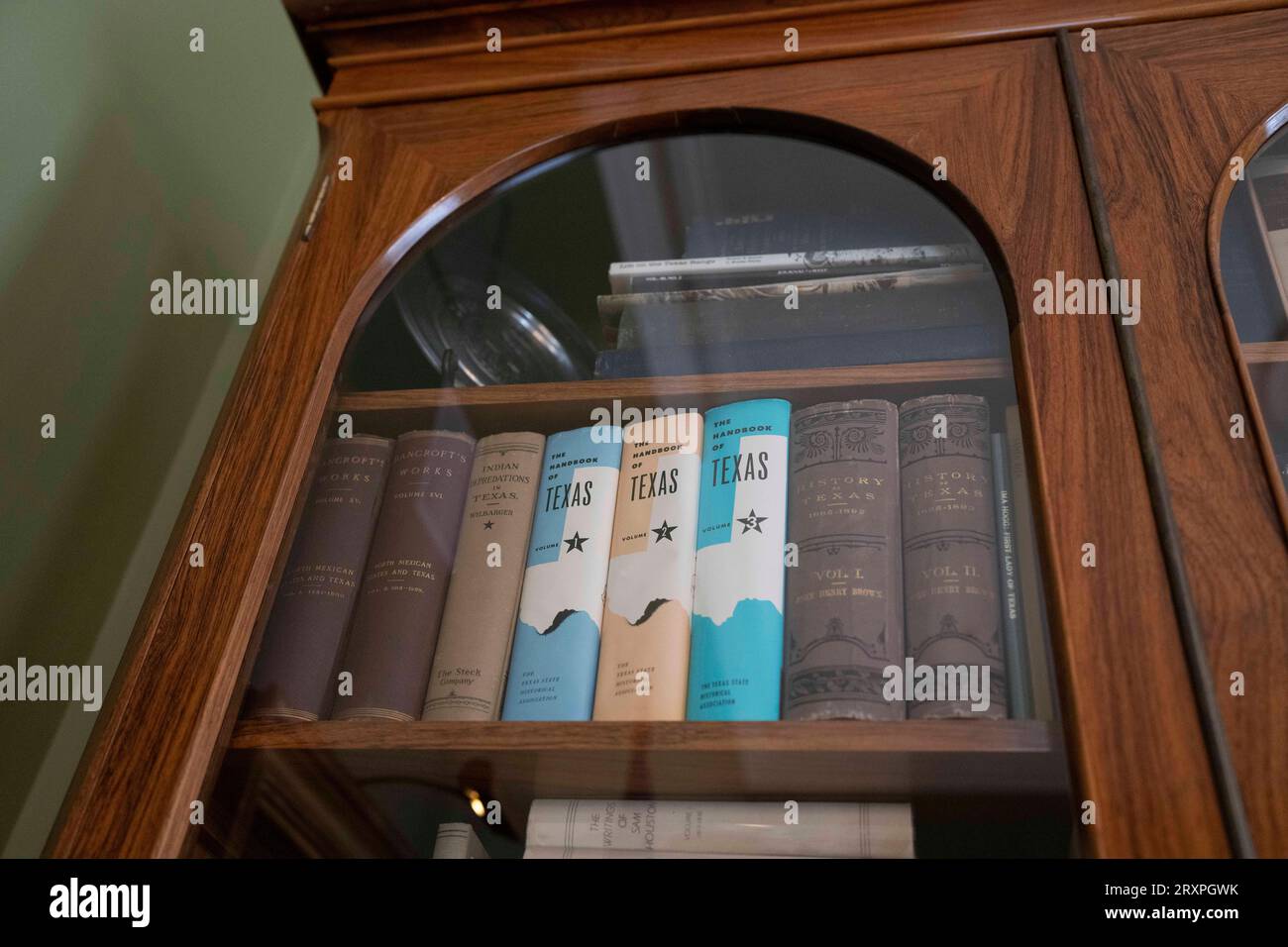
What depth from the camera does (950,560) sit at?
672 mm

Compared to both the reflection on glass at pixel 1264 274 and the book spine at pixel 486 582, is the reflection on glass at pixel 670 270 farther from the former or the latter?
the reflection on glass at pixel 1264 274

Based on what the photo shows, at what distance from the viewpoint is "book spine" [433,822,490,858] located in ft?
2.11

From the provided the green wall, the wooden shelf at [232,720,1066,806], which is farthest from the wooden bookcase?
the green wall

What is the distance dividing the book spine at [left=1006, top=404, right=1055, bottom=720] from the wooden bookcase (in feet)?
0.04

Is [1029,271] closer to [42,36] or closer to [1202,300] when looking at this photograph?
[1202,300]

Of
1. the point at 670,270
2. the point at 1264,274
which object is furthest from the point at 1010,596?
the point at 670,270

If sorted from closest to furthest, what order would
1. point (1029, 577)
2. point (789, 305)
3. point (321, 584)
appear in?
1. point (1029, 577)
2. point (321, 584)
3. point (789, 305)

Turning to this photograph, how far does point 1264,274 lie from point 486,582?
21.8 inches

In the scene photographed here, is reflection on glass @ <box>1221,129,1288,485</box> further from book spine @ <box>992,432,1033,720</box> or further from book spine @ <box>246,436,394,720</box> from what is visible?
book spine @ <box>246,436,394,720</box>

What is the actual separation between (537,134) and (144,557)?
54 cm

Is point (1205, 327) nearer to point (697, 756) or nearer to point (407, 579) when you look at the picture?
point (697, 756)

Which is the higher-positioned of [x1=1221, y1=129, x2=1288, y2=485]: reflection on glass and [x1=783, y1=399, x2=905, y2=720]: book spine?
[x1=1221, y1=129, x2=1288, y2=485]: reflection on glass

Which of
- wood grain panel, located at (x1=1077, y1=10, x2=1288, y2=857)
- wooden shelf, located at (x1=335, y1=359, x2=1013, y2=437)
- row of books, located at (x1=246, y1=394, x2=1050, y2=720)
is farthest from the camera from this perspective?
wooden shelf, located at (x1=335, y1=359, x2=1013, y2=437)

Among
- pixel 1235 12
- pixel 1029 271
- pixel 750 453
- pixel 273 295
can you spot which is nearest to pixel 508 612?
pixel 750 453
